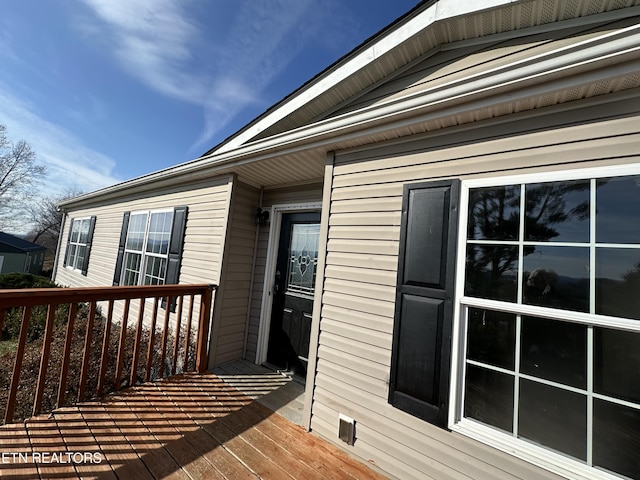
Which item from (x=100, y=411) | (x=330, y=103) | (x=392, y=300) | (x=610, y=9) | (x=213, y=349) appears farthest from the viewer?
(x=213, y=349)

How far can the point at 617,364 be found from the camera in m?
1.22

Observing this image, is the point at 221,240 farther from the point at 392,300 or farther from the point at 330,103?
the point at 392,300

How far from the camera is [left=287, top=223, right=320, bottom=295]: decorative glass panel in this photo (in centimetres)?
321

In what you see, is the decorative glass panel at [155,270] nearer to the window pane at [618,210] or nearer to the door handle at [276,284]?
the door handle at [276,284]

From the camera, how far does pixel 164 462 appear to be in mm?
1776

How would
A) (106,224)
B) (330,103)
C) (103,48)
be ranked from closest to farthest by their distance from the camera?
(330,103) < (103,48) < (106,224)

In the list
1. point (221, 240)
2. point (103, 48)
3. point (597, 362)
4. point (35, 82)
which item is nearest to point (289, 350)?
point (221, 240)

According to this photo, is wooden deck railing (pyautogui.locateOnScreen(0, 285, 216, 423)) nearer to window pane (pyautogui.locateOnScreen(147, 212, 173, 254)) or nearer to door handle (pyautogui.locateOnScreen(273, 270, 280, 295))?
door handle (pyautogui.locateOnScreen(273, 270, 280, 295))

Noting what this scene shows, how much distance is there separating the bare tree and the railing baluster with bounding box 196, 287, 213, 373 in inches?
1254

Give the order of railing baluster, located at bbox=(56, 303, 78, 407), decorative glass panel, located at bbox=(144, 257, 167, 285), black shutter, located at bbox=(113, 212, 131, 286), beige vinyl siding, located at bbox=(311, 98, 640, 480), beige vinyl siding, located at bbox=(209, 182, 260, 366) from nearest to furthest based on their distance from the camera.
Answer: beige vinyl siding, located at bbox=(311, 98, 640, 480)
railing baluster, located at bbox=(56, 303, 78, 407)
beige vinyl siding, located at bbox=(209, 182, 260, 366)
decorative glass panel, located at bbox=(144, 257, 167, 285)
black shutter, located at bbox=(113, 212, 131, 286)

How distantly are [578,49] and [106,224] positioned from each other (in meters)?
8.37

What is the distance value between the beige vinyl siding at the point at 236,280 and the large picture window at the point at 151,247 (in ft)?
3.47

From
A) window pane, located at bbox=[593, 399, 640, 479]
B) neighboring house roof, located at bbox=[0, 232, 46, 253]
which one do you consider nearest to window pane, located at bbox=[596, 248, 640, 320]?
window pane, located at bbox=[593, 399, 640, 479]

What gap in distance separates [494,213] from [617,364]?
90cm
